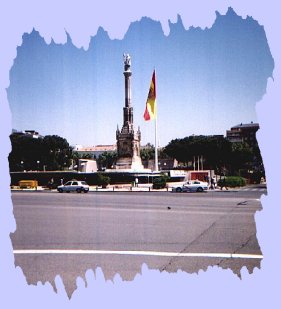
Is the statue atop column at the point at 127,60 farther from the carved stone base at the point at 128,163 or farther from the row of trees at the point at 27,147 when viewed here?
the carved stone base at the point at 128,163

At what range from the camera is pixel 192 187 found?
2319cm

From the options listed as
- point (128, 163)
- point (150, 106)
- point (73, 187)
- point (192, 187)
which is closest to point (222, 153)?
point (150, 106)

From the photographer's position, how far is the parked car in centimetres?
2110

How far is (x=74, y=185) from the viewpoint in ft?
72.9

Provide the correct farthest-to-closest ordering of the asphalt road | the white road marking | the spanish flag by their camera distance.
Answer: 1. the spanish flag
2. the white road marking
3. the asphalt road

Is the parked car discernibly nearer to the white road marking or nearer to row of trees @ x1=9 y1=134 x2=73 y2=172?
row of trees @ x1=9 y1=134 x2=73 y2=172

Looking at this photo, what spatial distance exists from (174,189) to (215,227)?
15.1m

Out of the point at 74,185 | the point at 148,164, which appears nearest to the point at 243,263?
the point at 74,185

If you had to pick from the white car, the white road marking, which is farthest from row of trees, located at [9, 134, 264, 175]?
the white car

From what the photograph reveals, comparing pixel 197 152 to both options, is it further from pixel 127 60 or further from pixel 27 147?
pixel 27 147

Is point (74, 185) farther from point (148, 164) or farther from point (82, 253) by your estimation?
point (148, 164)

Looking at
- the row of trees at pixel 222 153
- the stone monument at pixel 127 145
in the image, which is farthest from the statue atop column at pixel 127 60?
the stone monument at pixel 127 145

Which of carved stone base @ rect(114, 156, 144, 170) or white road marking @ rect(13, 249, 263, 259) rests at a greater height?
carved stone base @ rect(114, 156, 144, 170)

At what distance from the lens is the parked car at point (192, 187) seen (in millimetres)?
21100
